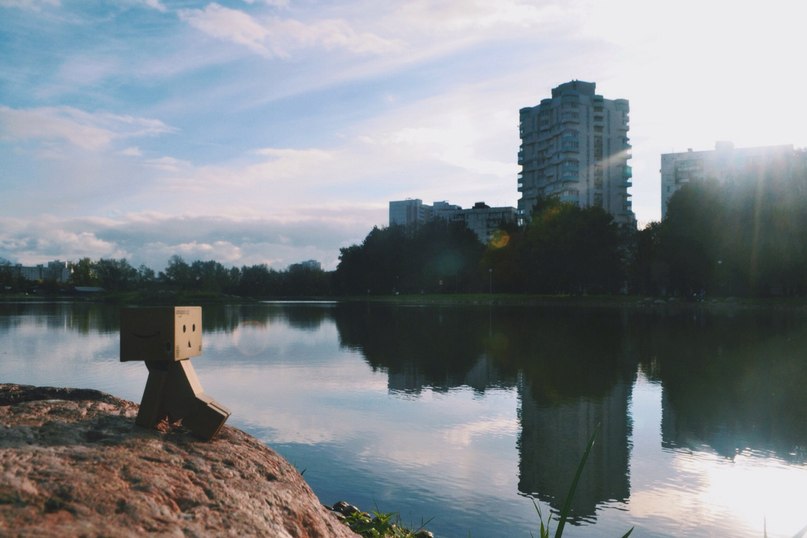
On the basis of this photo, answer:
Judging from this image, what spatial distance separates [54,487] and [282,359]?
15.6 metres

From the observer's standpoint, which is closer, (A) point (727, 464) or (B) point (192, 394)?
(B) point (192, 394)

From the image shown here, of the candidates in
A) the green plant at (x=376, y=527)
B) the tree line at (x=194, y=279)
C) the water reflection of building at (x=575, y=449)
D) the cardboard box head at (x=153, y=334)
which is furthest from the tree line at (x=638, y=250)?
the cardboard box head at (x=153, y=334)

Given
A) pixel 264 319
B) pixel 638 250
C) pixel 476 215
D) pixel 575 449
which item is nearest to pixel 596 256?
pixel 638 250

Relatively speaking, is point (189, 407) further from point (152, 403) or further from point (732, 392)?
point (732, 392)

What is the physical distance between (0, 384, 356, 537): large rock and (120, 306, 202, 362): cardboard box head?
15.3 inches

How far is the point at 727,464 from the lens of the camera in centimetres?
766

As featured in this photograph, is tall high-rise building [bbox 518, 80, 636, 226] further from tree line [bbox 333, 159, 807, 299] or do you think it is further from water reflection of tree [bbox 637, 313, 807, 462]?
water reflection of tree [bbox 637, 313, 807, 462]

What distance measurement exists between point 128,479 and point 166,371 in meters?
0.92

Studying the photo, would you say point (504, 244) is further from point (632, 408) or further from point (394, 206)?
point (394, 206)

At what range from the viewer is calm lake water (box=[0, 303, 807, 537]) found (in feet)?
20.5

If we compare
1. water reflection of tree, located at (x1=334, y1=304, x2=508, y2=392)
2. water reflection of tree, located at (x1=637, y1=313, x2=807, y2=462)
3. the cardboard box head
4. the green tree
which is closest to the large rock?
the cardboard box head

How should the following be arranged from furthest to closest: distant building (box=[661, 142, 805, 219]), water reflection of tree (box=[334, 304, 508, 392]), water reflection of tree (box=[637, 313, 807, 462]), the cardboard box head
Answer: distant building (box=[661, 142, 805, 219]), water reflection of tree (box=[334, 304, 508, 392]), water reflection of tree (box=[637, 313, 807, 462]), the cardboard box head

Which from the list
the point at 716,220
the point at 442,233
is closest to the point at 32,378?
the point at 716,220

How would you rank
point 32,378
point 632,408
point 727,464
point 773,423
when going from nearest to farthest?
point 727,464 → point 773,423 → point 632,408 → point 32,378
